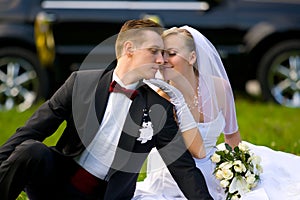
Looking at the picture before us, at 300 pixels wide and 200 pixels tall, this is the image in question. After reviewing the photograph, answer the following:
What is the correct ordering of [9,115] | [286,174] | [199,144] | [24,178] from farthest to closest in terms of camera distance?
[9,115], [286,174], [199,144], [24,178]

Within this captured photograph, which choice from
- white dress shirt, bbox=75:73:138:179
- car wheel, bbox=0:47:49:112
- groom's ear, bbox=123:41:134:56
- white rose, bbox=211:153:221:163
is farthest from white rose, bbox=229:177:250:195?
car wheel, bbox=0:47:49:112

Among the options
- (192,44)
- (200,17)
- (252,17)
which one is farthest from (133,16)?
(192,44)

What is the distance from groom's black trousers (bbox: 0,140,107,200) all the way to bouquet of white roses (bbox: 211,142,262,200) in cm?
70

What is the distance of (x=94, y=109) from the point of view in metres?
Answer: 4.70

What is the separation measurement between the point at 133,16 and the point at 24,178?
5.33m

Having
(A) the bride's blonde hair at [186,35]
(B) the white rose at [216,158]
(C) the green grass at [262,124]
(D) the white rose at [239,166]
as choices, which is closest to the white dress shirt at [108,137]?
(A) the bride's blonde hair at [186,35]

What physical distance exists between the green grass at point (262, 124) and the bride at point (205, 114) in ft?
5.83

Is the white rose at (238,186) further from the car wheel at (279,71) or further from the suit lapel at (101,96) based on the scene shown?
the car wheel at (279,71)

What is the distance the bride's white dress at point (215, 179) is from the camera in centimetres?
489

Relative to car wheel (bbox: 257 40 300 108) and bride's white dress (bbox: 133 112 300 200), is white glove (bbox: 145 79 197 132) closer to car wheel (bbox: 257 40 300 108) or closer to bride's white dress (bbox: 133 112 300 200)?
bride's white dress (bbox: 133 112 300 200)

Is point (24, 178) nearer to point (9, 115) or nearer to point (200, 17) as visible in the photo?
point (9, 115)

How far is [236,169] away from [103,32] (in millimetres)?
5277

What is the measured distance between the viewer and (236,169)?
4.74 meters

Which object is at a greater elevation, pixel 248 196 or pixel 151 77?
pixel 151 77
